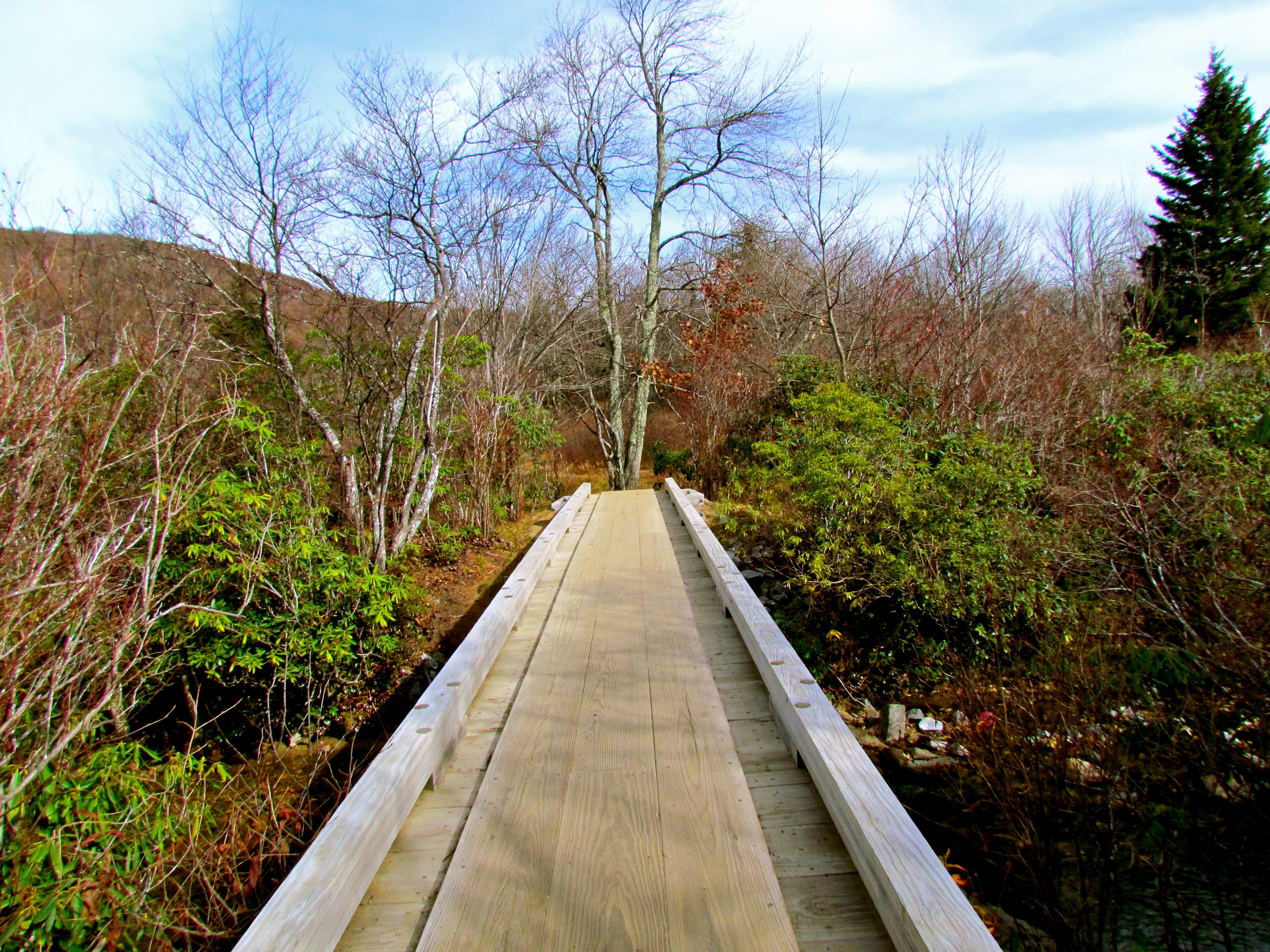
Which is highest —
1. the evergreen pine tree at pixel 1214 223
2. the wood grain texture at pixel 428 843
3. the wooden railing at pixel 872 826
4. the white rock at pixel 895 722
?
the evergreen pine tree at pixel 1214 223

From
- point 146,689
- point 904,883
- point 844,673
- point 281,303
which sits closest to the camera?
point 904,883

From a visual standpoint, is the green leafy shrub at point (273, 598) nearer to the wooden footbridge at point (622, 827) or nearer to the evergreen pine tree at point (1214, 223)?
the wooden footbridge at point (622, 827)

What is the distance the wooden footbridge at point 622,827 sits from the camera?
1.73 meters

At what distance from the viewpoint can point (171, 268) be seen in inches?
242

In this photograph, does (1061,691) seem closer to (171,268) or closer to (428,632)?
(428,632)

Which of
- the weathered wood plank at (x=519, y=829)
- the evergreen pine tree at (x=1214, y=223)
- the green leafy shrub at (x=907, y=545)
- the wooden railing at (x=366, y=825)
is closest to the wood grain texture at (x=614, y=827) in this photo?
the weathered wood plank at (x=519, y=829)

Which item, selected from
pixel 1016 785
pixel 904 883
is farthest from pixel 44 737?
pixel 1016 785

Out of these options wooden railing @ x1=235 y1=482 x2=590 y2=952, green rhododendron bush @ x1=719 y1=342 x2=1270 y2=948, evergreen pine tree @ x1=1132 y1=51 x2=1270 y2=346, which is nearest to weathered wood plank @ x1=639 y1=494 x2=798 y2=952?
wooden railing @ x1=235 y1=482 x2=590 y2=952

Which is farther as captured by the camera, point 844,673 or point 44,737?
point 844,673

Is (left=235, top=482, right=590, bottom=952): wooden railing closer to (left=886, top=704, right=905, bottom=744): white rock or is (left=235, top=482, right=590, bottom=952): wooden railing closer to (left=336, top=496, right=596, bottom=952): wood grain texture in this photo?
(left=336, top=496, right=596, bottom=952): wood grain texture

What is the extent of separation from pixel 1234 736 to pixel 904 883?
228 cm

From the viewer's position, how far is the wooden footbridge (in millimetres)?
1726

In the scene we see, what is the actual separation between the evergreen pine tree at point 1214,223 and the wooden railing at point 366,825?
2332cm

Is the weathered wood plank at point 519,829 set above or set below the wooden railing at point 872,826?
below
